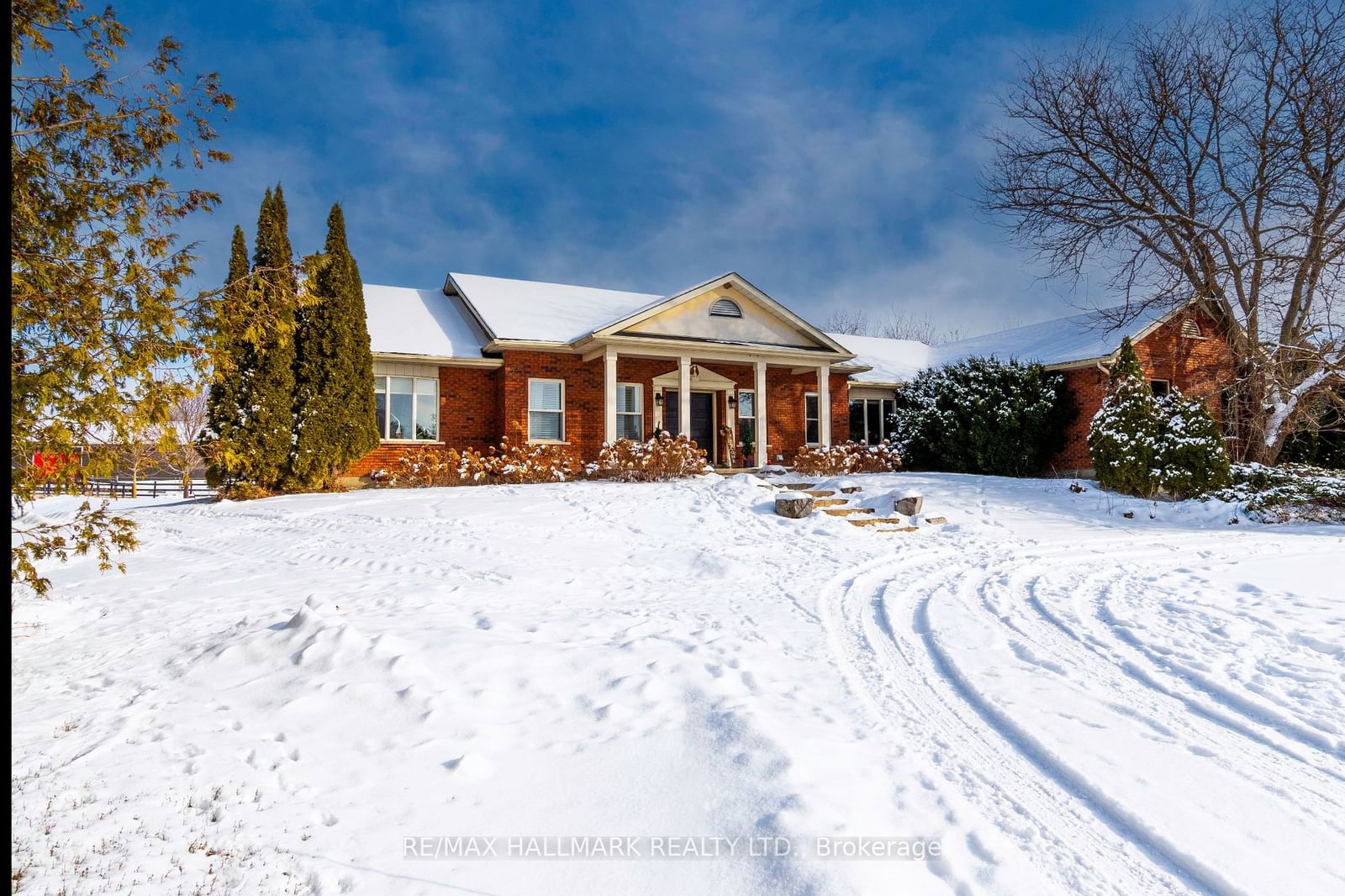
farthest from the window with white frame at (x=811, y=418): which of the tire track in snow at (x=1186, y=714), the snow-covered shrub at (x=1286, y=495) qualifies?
the tire track in snow at (x=1186, y=714)

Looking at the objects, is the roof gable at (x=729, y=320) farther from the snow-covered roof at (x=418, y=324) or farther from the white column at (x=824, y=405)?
the snow-covered roof at (x=418, y=324)

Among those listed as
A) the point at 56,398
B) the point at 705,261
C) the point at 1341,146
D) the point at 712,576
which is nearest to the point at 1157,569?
the point at 712,576

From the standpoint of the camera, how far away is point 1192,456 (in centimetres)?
1294

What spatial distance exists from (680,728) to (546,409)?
13372mm

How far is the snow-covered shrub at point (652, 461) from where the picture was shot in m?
14.4

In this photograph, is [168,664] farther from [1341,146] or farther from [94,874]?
[1341,146]

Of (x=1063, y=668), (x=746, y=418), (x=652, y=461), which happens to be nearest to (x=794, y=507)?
(x=652, y=461)

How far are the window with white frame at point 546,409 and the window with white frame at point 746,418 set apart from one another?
507 cm

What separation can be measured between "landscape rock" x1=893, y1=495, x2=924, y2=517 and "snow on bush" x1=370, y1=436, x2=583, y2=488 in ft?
24.0

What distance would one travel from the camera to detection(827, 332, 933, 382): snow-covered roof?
2112 centimetres

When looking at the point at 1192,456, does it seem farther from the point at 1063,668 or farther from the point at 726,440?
the point at 1063,668

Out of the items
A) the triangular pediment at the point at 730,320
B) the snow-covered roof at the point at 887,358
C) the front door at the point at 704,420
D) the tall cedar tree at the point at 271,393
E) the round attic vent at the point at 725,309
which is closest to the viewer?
the tall cedar tree at the point at 271,393

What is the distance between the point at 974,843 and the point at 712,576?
16.4 feet

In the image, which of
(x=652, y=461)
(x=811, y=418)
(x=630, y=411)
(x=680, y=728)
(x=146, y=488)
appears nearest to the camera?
(x=680, y=728)
